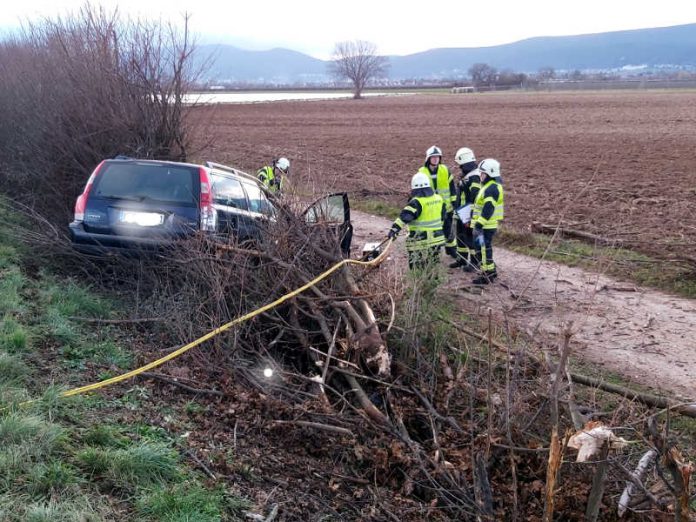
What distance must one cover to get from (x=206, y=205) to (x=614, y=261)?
5052 millimetres

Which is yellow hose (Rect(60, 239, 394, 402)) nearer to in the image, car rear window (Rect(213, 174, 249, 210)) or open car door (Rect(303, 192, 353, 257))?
open car door (Rect(303, 192, 353, 257))

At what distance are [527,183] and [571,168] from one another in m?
3.58

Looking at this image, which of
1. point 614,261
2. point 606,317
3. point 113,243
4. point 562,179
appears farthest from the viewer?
point 562,179

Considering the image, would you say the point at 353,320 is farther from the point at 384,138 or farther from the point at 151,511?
the point at 384,138

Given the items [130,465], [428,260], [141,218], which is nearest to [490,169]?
[428,260]

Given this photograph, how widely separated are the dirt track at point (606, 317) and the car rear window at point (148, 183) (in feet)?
8.28

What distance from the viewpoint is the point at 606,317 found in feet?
→ 26.6

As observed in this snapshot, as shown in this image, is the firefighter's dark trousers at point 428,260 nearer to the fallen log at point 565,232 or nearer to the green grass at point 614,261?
the green grass at point 614,261

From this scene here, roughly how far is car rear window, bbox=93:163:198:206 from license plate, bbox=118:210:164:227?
0.21 meters

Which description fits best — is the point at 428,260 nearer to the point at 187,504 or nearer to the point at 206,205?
the point at 206,205

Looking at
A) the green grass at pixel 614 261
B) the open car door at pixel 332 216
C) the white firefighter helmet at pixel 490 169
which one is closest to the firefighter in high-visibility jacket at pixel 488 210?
the white firefighter helmet at pixel 490 169

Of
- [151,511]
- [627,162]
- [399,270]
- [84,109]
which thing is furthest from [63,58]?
[627,162]

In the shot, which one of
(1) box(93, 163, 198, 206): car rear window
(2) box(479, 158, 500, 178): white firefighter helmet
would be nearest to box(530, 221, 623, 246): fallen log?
(2) box(479, 158, 500, 178): white firefighter helmet

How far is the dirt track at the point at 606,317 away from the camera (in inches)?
262
